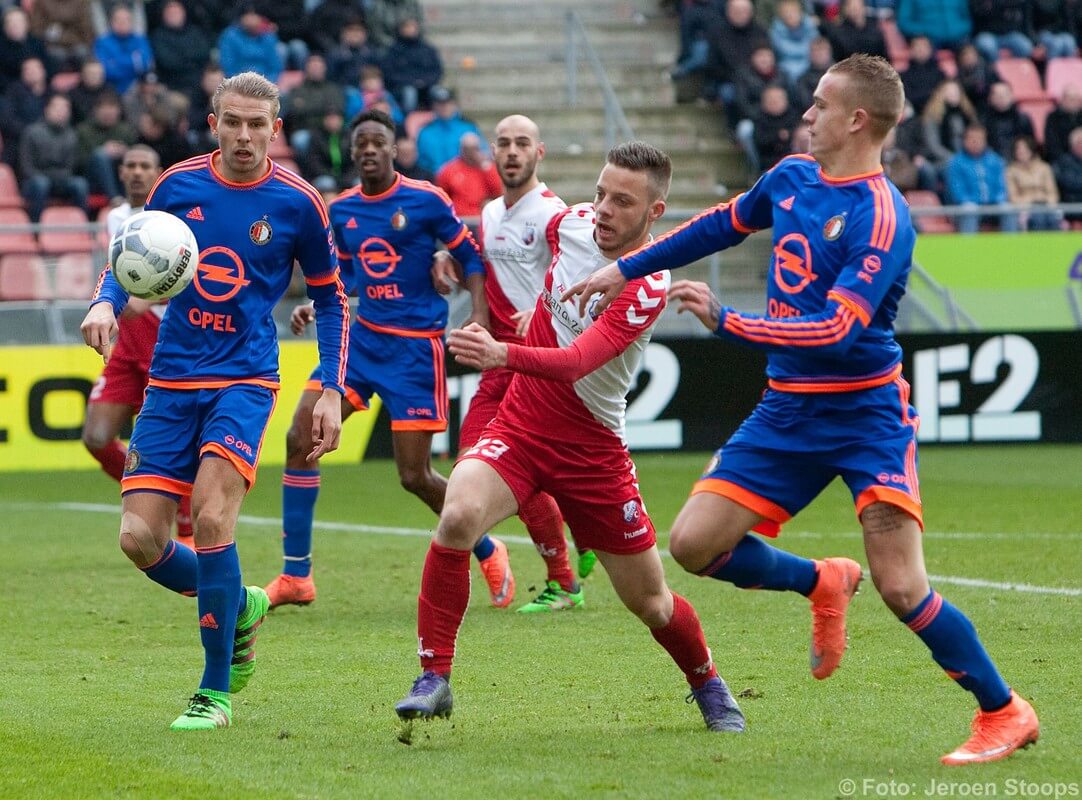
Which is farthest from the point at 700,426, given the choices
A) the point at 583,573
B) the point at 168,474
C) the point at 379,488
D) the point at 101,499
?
the point at 168,474

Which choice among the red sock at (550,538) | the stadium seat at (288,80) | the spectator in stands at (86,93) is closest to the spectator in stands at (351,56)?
the stadium seat at (288,80)

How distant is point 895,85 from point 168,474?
9.41 feet

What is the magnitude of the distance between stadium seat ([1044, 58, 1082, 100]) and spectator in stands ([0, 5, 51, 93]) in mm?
12610

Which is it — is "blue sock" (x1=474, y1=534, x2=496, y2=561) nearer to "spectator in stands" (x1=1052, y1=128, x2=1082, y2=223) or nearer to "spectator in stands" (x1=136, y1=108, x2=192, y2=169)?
"spectator in stands" (x1=136, y1=108, x2=192, y2=169)

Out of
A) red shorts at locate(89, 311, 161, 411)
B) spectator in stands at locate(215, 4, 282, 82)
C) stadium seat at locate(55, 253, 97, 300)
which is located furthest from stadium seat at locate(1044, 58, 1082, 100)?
red shorts at locate(89, 311, 161, 411)

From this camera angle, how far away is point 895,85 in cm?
545

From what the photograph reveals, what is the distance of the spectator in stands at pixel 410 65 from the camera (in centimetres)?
2041

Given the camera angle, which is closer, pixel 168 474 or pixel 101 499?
pixel 168 474

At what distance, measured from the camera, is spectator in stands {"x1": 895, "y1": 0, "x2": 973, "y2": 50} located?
73.6 ft

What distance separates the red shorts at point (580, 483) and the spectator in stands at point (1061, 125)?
52.8 ft

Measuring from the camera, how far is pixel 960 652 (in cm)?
526

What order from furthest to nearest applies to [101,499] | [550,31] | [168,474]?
[550,31]
[101,499]
[168,474]

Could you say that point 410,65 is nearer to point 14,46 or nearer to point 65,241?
point 14,46

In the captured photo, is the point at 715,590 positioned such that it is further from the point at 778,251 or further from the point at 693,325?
the point at 693,325
